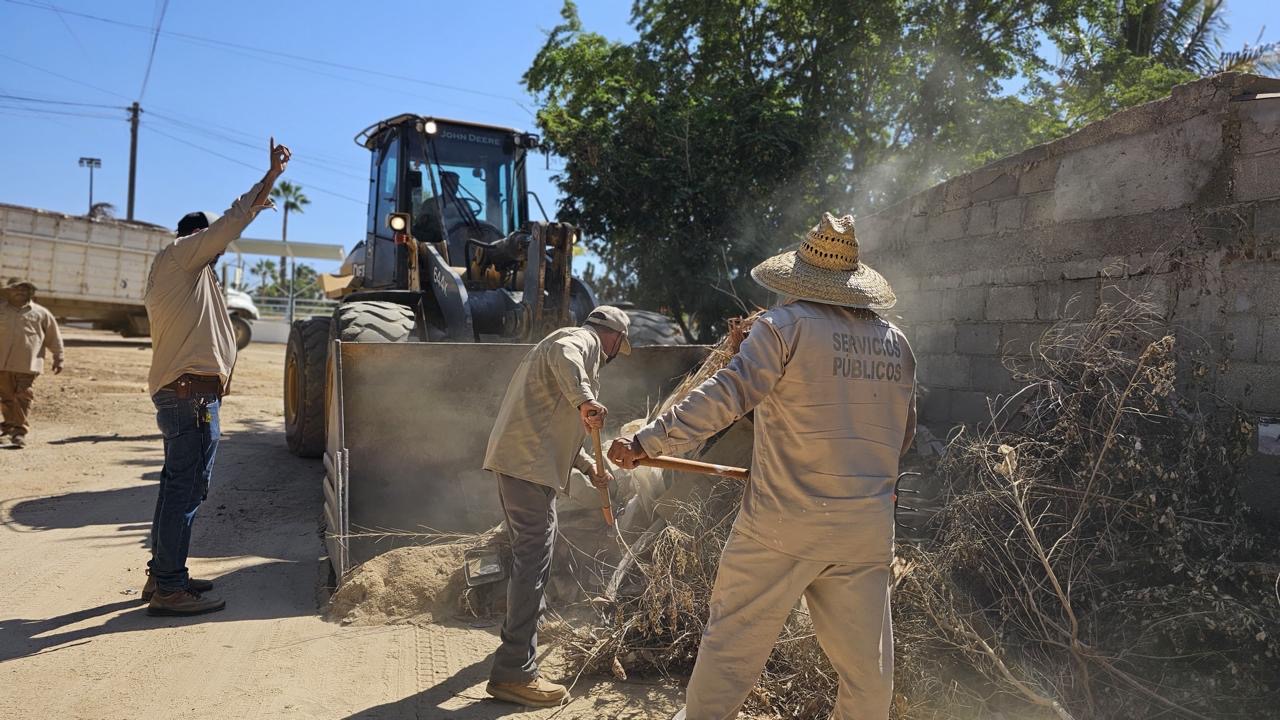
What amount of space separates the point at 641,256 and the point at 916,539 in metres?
9.49

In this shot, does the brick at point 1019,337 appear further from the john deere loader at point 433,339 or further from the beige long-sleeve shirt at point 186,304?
the beige long-sleeve shirt at point 186,304

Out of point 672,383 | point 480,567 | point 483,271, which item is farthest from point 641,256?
point 480,567

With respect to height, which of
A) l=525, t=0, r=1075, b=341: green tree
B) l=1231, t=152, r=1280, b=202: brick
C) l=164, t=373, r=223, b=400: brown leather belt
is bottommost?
l=164, t=373, r=223, b=400: brown leather belt

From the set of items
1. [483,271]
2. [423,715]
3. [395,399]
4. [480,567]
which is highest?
[483,271]

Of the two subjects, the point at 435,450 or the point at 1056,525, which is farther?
the point at 435,450

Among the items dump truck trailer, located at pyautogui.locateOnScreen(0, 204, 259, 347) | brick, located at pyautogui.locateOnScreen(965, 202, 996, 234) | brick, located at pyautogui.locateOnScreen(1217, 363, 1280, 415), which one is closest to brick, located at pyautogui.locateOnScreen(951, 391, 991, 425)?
brick, located at pyautogui.locateOnScreen(965, 202, 996, 234)

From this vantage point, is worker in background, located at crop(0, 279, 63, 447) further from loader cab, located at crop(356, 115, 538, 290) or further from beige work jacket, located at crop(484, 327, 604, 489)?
beige work jacket, located at crop(484, 327, 604, 489)

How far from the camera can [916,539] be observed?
4.23 metres

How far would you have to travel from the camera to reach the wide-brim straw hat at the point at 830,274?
2.78 metres

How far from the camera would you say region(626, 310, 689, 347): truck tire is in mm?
7398

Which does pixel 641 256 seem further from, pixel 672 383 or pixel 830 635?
pixel 830 635

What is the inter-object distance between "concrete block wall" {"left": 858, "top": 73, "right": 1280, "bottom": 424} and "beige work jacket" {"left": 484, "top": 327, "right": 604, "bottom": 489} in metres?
3.14

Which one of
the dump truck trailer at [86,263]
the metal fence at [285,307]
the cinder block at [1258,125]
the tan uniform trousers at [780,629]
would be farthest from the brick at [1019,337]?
the metal fence at [285,307]

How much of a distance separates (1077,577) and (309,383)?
628 cm
